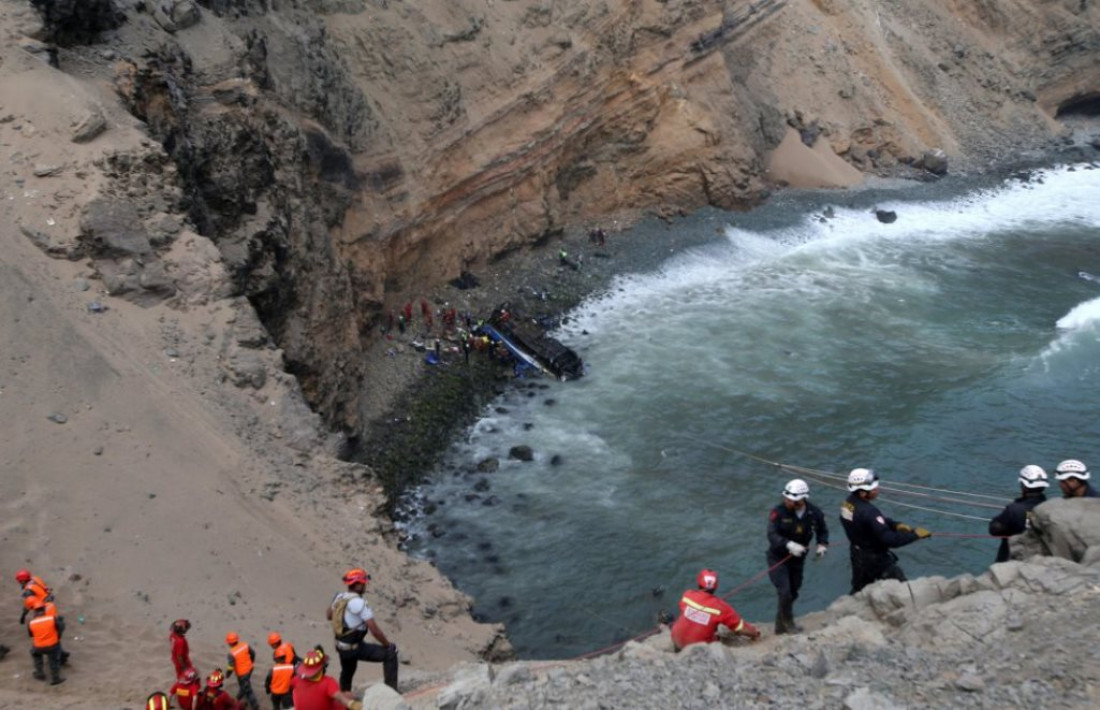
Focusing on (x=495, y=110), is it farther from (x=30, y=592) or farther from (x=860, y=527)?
(x=30, y=592)

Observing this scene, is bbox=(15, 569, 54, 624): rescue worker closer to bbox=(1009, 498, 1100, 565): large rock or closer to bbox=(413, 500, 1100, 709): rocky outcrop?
bbox=(413, 500, 1100, 709): rocky outcrop

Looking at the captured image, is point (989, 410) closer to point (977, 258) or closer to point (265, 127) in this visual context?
point (977, 258)

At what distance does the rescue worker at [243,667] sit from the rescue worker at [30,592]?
2.14m

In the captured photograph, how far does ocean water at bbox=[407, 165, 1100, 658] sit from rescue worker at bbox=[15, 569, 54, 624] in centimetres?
867

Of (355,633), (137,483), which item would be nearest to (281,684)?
(355,633)

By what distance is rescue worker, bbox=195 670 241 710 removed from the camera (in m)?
9.90

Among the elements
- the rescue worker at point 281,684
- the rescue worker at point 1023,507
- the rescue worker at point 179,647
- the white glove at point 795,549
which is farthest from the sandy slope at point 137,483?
the rescue worker at point 1023,507

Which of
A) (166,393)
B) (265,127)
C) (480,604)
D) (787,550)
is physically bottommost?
(480,604)

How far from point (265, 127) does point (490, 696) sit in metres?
15.5

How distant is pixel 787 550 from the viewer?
35.8 feet

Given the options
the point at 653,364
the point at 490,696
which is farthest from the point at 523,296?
the point at 490,696

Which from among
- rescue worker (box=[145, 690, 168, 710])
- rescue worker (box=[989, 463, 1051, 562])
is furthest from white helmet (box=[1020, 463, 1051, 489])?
rescue worker (box=[145, 690, 168, 710])

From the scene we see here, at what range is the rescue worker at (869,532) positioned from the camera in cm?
1066

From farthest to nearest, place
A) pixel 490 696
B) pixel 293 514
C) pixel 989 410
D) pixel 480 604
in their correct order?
pixel 989 410, pixel 480 604, pixel 293 514, pixel 490 696
